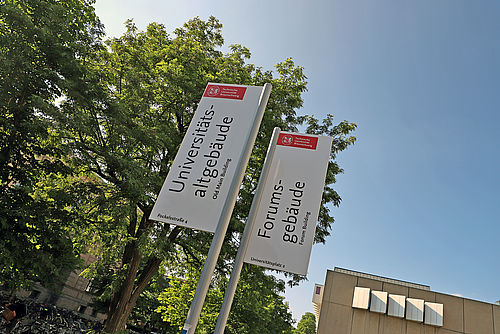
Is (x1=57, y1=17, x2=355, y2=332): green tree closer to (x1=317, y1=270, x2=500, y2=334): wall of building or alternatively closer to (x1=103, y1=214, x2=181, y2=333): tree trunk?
(x1=103, y1=214, x2=181, y2=333): tree trunk

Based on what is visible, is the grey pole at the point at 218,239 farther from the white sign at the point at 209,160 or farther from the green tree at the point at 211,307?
the green tree at the point at 211,307

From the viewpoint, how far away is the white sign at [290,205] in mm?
4816

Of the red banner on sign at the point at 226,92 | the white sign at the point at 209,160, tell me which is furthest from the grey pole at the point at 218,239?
the red banner on sign at the point at 226,92

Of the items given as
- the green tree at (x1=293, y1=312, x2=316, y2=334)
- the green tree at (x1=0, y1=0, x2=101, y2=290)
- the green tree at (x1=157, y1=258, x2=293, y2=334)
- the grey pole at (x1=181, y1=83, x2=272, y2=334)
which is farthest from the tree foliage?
the green tree at (x1=293, y1=312, x2=316, y2=334)

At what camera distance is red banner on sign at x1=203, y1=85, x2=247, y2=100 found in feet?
17.8

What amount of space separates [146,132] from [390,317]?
16.1m

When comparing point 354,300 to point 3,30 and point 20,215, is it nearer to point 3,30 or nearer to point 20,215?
point 20,215

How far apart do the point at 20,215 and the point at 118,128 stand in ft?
11.9

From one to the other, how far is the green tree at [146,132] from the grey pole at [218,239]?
571cm

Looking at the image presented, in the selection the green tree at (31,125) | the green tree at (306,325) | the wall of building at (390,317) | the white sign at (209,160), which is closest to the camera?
the white sign at (209,160)

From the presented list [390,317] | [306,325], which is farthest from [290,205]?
[306,325]

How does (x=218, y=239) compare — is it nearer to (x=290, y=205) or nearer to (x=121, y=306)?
(x=290, y=205)

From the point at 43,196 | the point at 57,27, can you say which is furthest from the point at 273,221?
the point at 43,196

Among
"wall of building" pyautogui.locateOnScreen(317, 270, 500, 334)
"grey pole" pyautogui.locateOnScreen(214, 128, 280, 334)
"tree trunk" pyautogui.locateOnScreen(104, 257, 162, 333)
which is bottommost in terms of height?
"tree trunk" pyautogui.locateOnScreen(104, 257, 162, 333)
